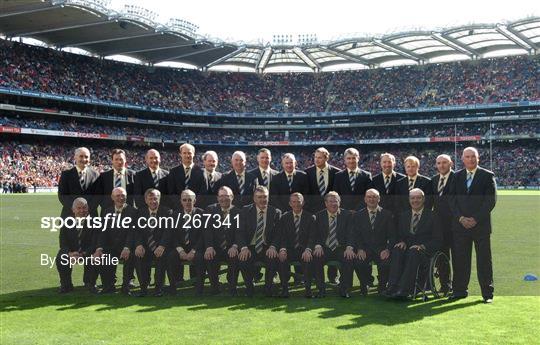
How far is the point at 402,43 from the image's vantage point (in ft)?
169

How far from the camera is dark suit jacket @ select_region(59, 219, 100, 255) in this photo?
Result: 23.6ft

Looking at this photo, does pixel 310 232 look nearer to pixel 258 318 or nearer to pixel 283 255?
pixel 283 255

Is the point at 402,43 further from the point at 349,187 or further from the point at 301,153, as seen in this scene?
the point at 349,187

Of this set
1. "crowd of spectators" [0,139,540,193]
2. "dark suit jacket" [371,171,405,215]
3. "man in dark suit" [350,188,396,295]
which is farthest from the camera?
"crowd of spectators" [0,139,540,193]

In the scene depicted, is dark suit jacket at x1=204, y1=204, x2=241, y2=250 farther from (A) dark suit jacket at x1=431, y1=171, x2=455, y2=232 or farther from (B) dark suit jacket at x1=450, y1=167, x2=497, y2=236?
(B) dark suit jacket at x1=450, y1=167, x2=497, y2=236

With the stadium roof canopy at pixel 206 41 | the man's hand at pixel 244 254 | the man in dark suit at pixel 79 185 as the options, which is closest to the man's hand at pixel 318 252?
the man's hand at pixel 244 254

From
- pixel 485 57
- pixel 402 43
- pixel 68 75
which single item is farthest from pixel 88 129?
pixel 485 57

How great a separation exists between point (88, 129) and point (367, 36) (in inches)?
1205

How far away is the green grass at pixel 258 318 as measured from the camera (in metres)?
5.14

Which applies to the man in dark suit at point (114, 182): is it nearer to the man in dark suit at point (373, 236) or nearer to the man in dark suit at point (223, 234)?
the man in dark suit at point (223, 234)

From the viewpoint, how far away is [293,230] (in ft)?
23.1

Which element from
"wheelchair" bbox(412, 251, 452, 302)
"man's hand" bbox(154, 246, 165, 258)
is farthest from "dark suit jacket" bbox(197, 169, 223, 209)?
"wheelchair" bbox(412, 251, 452, 302)

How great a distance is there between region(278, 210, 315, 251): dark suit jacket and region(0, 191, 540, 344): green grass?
77cm

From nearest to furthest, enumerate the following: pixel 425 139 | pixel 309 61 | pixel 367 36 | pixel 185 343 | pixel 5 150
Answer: pixel 185 343 → pixel 5 150 → pixel 367 36 → pixel 425 139 → pixel 309 61
